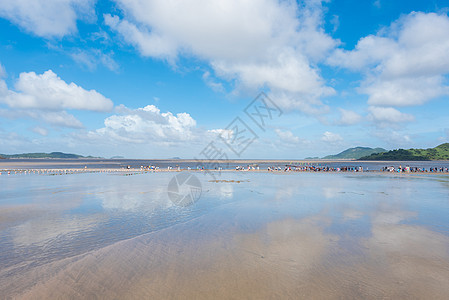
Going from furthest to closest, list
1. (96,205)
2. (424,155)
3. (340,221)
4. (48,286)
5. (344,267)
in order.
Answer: (424,155) → (96,205) → (340,221) → (344,267) → (48,286)

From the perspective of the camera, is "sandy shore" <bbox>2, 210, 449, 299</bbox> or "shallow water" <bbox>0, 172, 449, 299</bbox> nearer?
"sandy shore" <bbox>2, 210, 449, 299</bbox>

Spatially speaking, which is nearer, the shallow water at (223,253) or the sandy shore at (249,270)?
the sandy shore at (249,270)

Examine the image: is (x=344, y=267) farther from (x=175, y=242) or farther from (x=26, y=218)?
(x=26, y=218)

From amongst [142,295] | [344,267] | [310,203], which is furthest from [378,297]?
[310,203]

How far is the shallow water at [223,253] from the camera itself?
601cm

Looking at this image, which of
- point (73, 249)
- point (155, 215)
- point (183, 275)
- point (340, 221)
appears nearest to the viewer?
point (183, 275)

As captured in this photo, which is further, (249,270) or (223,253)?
(223,253)

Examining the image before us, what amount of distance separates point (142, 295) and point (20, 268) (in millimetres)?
4431

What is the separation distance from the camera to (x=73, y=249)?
27.8ft

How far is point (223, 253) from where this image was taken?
8.25m

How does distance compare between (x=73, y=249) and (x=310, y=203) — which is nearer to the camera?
(x=73, y=249)

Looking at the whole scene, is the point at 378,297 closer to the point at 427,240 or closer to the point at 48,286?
the point at 427,240

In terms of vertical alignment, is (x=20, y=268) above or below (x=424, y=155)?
below

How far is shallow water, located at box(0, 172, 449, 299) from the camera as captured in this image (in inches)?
237
